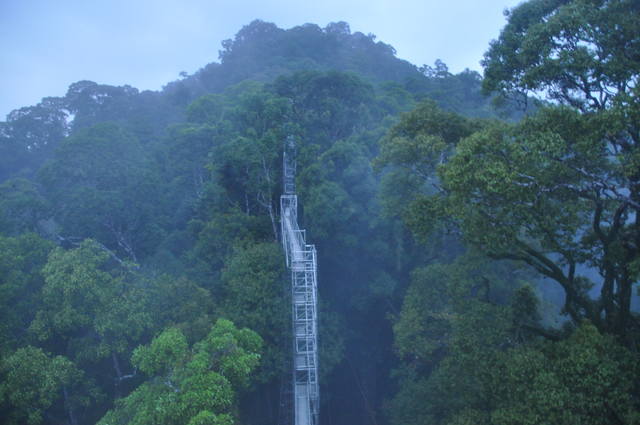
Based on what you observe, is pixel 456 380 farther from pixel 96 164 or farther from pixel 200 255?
pixel 96 164

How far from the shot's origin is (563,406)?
16.6ft

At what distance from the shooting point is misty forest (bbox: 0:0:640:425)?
18.7 ft

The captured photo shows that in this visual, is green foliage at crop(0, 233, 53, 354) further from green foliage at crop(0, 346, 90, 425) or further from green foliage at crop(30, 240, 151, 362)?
green foliage at crop(0, 346, 90, 425)

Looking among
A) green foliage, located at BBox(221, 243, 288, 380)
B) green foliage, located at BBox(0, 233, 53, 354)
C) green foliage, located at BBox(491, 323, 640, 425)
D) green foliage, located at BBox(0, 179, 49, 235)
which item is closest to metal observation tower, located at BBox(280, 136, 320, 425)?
green foliage, located at BBox(221, 243, 288, 380)

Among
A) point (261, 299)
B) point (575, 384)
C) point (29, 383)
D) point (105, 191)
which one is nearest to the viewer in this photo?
point (575, 384)

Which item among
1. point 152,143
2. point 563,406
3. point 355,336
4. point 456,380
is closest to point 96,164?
point 152,143

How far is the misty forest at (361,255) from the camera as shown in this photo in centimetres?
570

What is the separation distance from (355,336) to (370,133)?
7.09 metres

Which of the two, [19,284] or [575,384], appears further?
[19,284]

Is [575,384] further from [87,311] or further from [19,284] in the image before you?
[19,284]

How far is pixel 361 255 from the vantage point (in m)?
13.7

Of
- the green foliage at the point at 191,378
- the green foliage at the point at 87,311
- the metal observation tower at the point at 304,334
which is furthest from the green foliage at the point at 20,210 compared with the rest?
the metal observation tower at the point at 304,334

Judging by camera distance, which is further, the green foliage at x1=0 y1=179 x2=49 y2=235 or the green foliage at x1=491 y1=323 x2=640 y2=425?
the green foliage at x1=0 y1=179 x2=49 y2=235

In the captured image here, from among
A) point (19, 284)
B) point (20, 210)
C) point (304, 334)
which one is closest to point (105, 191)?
point (20, 210)
